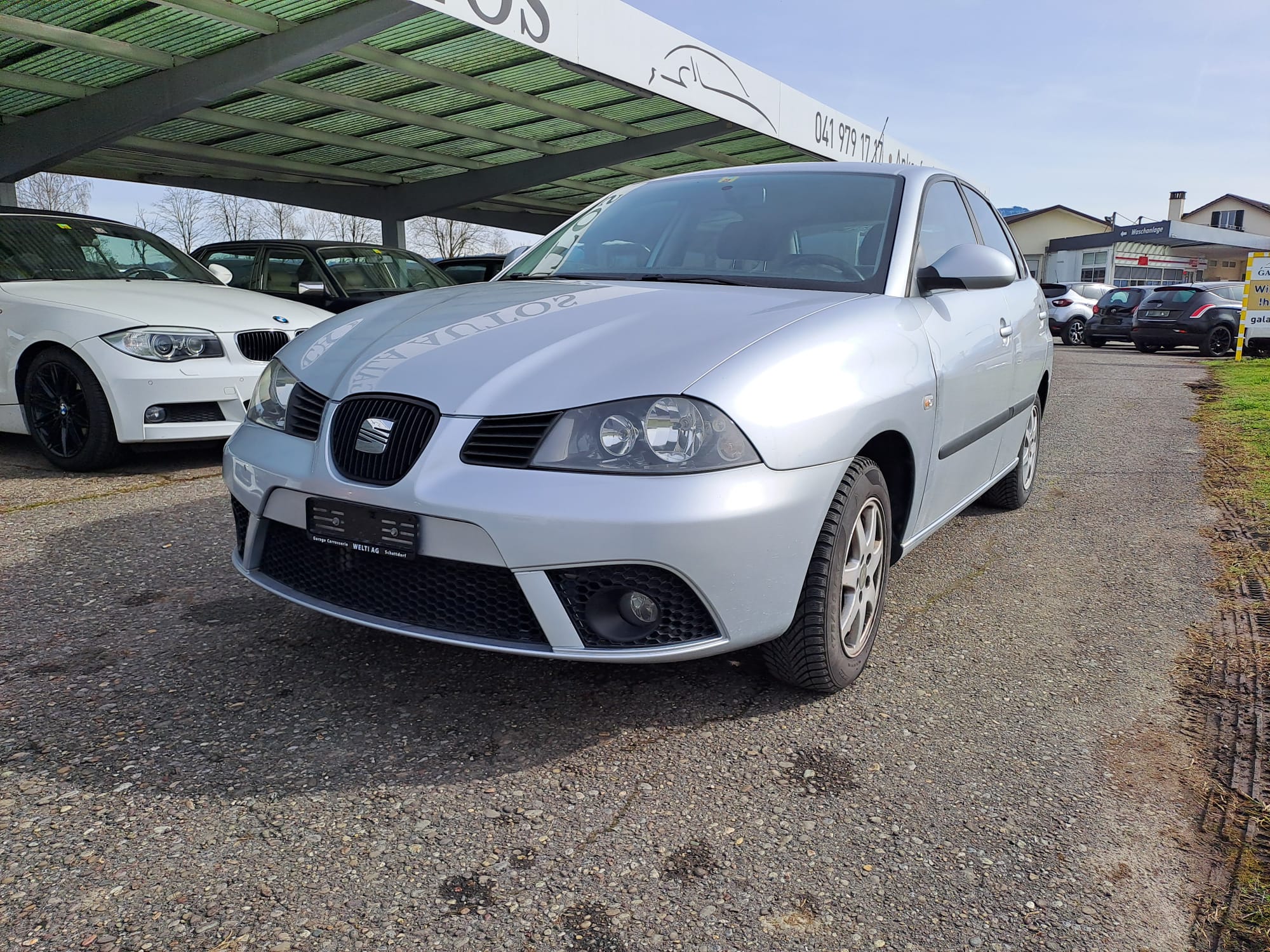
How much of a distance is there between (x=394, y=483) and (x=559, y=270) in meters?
1.51

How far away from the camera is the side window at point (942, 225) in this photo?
335 centimetres

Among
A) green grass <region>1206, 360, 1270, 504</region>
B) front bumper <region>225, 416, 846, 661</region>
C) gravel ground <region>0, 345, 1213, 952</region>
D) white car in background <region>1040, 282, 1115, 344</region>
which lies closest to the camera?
gravel ground <region>0, 345, 1213, 952</region>

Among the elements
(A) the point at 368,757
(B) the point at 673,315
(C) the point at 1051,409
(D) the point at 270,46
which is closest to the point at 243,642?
(A) the point at 368,757

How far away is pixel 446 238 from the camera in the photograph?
188 feet

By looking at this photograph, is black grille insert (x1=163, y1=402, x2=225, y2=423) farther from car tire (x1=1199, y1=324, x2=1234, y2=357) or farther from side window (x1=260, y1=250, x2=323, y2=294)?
car tire (x1=1199, y1=324, x2=1234, y2=357)

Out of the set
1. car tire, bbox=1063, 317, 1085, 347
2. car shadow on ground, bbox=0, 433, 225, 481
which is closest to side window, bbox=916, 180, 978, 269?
car shadow on ground, bbox=0, 433, 225, 481

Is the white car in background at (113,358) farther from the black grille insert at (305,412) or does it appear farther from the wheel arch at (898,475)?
the wheel arch at (898,475)

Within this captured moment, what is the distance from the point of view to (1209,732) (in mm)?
2592

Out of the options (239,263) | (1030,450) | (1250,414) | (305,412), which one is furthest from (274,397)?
(1250,414)

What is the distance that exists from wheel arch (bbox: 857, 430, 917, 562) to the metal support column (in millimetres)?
22322

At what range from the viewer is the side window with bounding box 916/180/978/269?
3.35 metres

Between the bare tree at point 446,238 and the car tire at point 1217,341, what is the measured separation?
4053cm

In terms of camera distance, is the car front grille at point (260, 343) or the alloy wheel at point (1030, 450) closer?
the alloy wheel at point (1030, 450)

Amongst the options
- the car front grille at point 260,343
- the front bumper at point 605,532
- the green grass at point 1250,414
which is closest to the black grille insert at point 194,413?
the car front grille at point 260,343
